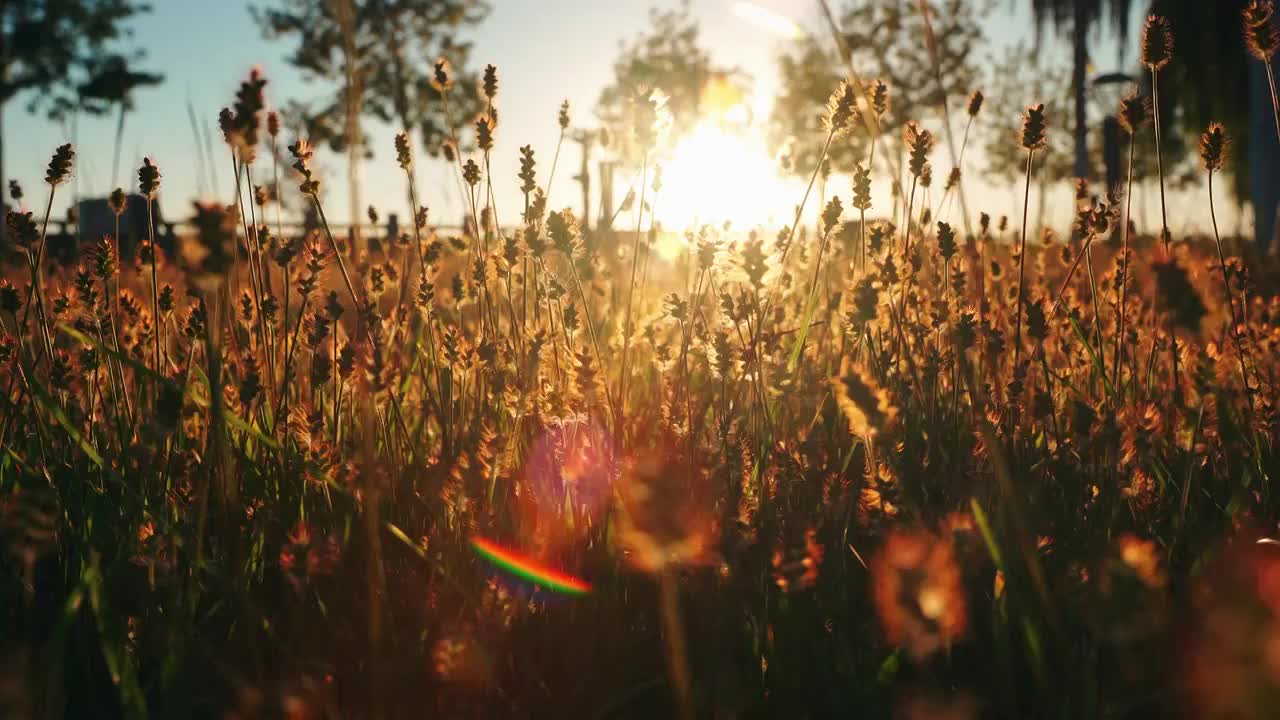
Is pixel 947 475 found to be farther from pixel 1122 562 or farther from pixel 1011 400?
pixel 1122 562

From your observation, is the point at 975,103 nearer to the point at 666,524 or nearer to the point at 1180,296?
the point at 1180,296

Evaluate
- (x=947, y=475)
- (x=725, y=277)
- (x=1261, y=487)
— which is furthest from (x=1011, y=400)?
(x=725, y=277)

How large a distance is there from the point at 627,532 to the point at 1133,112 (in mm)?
1235

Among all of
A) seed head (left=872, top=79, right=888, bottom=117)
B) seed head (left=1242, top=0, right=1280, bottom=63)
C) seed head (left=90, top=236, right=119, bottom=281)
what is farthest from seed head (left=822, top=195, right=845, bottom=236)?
seed head (left=90, top=236, right=119, bottom=281)

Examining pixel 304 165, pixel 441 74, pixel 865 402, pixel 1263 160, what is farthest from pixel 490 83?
pixel 1263 160

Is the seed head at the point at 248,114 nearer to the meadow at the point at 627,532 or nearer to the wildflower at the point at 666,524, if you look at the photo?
the meadow at the point at 627,532

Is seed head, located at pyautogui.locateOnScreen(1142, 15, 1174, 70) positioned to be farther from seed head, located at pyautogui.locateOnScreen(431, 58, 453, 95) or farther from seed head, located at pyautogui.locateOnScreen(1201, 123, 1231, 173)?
seed head, located at pyautogui.locateOnScreen(431, 58, 453, 95)

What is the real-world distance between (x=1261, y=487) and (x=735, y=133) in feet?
5.10

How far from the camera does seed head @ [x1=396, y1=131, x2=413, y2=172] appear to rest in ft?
6.40

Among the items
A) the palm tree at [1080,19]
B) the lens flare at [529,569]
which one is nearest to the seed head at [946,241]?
the lens flare at [529,569]

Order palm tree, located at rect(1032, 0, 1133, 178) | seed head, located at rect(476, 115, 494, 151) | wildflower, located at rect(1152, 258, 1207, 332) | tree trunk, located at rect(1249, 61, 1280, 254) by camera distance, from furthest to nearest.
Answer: palm tree, located at rect(1032, 0, 1133, 178) → tree trunk, located at rect(1249, 61, 1280, 254) → seed head, located at rect(476, 115, 494, 151) → wildflower, located at rect(1152, 258, 1207, 332)

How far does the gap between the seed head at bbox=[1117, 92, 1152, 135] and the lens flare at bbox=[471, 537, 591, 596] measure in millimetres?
1299

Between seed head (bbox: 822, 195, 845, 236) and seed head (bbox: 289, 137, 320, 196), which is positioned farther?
seed head (bbox: 822, 195, 845, 236)

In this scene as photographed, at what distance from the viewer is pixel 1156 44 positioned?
5.27 feet
